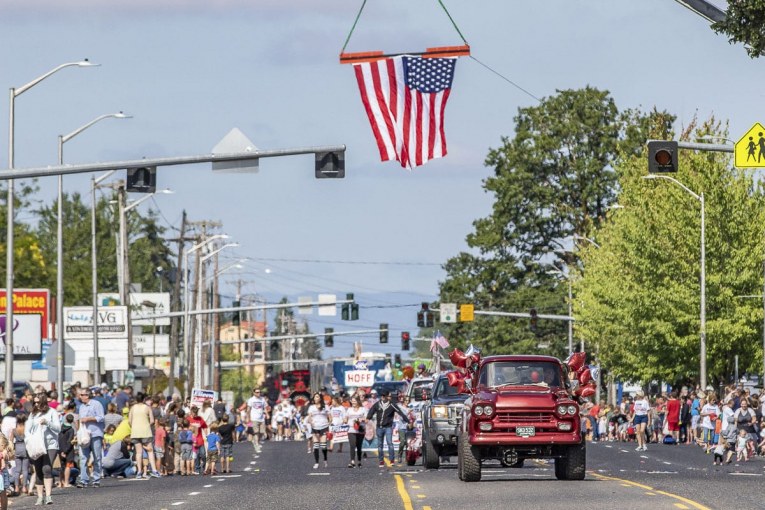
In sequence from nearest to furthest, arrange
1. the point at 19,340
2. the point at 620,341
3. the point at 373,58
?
1. the point at 373,58
2. the point at 19,340
3. the point at 620,341

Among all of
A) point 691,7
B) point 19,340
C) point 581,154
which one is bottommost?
point 19,340

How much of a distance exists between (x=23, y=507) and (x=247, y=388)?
16284 centimetres

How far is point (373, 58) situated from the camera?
3378 centimetres

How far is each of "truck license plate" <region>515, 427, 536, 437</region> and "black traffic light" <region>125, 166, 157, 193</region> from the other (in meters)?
7.52

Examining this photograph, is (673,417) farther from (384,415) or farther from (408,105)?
(408,105)

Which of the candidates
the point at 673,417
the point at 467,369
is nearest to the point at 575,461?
the point at 467,369

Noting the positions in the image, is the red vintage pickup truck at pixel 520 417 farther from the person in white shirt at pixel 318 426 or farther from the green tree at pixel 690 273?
the green tree at pixel 690 273

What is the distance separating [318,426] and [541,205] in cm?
5668

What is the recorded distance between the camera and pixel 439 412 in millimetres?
34531

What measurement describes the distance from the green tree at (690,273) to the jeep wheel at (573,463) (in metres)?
31.6

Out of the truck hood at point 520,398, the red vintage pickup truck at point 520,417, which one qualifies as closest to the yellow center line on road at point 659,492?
the red vintage pickup truck at point 520,417

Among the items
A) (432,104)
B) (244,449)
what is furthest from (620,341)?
(432,104)

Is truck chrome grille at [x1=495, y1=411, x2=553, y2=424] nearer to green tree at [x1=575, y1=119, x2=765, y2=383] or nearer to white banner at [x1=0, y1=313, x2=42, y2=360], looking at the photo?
white banner at [x1=0, y1=313, x2=42, y2=360]

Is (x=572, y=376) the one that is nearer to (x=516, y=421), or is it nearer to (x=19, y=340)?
(x=516, y=421)
